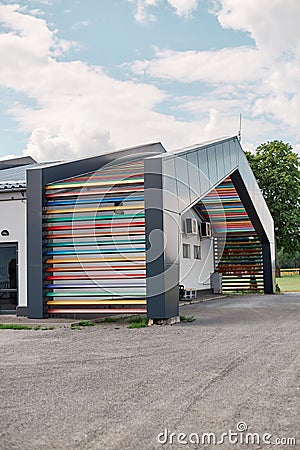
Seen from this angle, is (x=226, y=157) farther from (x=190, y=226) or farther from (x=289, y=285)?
(x=289, y=285)

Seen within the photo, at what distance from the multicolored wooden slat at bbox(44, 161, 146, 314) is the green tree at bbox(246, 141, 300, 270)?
2143 centimetres

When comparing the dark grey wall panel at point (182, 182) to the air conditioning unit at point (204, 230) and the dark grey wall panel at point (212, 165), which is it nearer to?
the dark grey wall panel at point (212, 165)

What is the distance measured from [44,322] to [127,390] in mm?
6723

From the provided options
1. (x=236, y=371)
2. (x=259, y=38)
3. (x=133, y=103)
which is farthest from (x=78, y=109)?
(x=236, y=371)

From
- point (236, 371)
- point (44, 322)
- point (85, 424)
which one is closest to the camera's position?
point (85, 424)

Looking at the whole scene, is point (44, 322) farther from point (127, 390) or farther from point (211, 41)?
point (211, 41)

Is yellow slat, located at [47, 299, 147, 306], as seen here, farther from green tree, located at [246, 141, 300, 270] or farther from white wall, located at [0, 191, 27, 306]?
green tree, located at [246, 141, 300, 270]

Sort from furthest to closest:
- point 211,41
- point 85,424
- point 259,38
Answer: point 211,41 → point 259,38 → point 85,424

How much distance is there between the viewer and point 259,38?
15.0 meters

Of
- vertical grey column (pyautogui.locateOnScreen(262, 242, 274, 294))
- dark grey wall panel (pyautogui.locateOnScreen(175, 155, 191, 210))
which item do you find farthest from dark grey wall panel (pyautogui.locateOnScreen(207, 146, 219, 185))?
vertical grey column (pyautogui.locateOnScreen(262, 242, 274, 294))

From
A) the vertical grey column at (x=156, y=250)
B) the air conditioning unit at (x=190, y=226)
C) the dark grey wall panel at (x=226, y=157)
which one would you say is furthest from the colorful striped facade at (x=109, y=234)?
the air conditioning unit at (x=190, y=226)

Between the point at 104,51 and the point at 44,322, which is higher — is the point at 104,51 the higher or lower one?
the higher one

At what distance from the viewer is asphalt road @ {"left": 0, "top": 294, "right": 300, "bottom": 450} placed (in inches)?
177

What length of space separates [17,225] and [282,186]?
22428 millimetres
